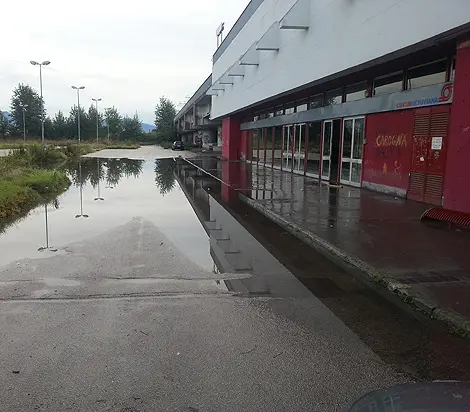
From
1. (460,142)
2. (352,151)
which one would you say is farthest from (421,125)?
(352,151)

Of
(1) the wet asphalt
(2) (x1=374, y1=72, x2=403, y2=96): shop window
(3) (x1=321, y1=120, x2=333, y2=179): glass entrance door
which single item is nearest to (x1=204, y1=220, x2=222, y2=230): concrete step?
(1) the wet asphalt

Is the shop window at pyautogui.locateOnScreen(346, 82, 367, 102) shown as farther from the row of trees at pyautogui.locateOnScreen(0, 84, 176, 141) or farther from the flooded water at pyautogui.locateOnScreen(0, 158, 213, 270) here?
the row of trees at pyautogui.locateOnScreen(0, 84, 176, 141)

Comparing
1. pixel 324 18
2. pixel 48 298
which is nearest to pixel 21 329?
pixel 48 298

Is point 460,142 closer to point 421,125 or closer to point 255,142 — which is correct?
point 421,125

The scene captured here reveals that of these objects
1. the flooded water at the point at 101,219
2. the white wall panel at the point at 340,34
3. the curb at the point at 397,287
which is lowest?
the flooded water at the point at 101,219

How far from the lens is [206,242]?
8258mm

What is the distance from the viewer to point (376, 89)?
579 inches

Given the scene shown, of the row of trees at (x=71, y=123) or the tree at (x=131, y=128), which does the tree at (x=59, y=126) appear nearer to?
the row of trees at (x=71, y=123)

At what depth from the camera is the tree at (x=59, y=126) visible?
96.3 meters

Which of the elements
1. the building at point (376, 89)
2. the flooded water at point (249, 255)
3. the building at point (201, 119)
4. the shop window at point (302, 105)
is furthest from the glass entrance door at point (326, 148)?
the building at point (201, 119)

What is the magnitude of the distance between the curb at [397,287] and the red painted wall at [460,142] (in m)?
3.52

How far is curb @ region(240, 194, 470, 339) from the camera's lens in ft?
14.4

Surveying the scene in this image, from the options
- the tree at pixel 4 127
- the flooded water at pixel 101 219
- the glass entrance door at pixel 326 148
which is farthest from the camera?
the tree at pixel 4 127

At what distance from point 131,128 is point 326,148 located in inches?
3845
